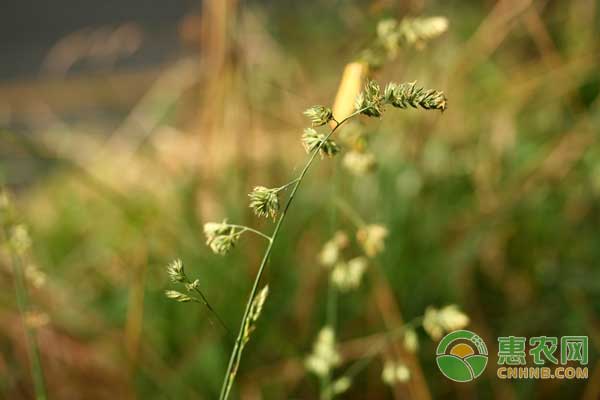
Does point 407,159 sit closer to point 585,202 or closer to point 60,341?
point 585,202

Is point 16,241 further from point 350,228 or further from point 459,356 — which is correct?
point 350,228

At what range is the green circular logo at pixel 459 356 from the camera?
2.75 feet

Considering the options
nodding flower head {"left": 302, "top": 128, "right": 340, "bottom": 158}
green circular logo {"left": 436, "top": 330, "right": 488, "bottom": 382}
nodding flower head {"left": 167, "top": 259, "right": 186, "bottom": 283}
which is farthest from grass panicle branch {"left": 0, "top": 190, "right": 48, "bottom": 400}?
green circular logo {"left": 436, "top": 330, "right": 488, "bottom": 382}

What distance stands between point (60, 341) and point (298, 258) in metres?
0.48

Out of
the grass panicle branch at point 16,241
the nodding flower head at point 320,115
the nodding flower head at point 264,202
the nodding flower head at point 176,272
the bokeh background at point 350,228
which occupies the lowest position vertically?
the nodding flower head at point 176,272

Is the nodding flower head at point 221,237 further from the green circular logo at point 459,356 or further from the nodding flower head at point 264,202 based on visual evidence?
the green circular logo at point 459,356


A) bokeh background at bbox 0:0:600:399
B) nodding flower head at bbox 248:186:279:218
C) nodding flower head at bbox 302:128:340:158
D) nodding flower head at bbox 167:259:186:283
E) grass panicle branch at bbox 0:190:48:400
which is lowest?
nodding flower head at bbox 167:259:186:283

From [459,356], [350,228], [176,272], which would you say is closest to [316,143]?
[176,272]

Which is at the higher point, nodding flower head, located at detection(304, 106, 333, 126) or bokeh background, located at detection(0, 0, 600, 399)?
bokeh background, located at detection(0, 0, 600, 399)

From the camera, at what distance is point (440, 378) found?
3.65 feet

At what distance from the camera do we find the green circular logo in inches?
33.0

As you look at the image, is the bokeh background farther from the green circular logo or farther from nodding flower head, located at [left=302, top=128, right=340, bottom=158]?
nodding flower head, located at [left=302, top=128, right=340, bottom=158]

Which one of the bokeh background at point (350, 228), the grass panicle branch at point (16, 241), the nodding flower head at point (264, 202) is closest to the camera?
the nodding flower head at point (264, 202)

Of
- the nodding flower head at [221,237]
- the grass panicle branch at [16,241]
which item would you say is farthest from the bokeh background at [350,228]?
the nodding flower head at [221,237]
